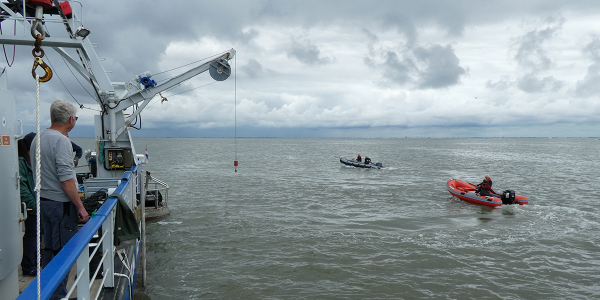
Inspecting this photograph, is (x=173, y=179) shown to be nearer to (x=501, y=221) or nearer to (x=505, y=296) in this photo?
(x=501, y=221)

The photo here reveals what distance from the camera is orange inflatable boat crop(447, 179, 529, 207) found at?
57.2 feet

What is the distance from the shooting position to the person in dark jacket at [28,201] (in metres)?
4.13

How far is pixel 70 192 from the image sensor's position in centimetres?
343

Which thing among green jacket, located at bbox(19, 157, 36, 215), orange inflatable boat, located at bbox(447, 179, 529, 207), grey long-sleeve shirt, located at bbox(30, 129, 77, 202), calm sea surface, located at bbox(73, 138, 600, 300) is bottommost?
calm sea surface, located at bbox(73, 138, 600, 300)

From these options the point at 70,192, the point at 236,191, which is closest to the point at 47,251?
the point at 70,192

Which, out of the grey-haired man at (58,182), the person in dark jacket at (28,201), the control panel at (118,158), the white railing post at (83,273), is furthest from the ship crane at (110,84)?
the white railing post at (83,273)

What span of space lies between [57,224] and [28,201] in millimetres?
918

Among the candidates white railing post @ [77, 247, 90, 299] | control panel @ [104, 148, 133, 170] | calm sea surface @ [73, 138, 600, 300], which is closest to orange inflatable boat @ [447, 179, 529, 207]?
calm sea surface @ [73, 138, 600, 300]

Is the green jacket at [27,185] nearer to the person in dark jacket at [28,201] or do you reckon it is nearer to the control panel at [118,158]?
the person in dark jacket at [28,201]

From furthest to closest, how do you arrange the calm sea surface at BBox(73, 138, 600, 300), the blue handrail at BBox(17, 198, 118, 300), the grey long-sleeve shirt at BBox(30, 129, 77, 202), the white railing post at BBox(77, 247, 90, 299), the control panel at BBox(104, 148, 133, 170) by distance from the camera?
the control panel at BBox(104, 148, 133, 170) < the calm sea surface at BBox(73, 138, 600, 300) < the grey long-sleeve shirt at BBox(30, 129, 77, 202) < the white railing post at BBox(77, 247, 90, 299) < the blue handrail at BBox(17, 198, 118, 300)

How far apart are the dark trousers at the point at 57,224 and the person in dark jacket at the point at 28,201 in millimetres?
461

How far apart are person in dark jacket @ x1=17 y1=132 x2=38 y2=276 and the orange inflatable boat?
18514mm

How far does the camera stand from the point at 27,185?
4.22 m

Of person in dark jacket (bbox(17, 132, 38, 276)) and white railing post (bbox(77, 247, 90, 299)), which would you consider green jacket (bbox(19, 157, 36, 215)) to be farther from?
white railing post (bbox(77, 247, 90, 299))
